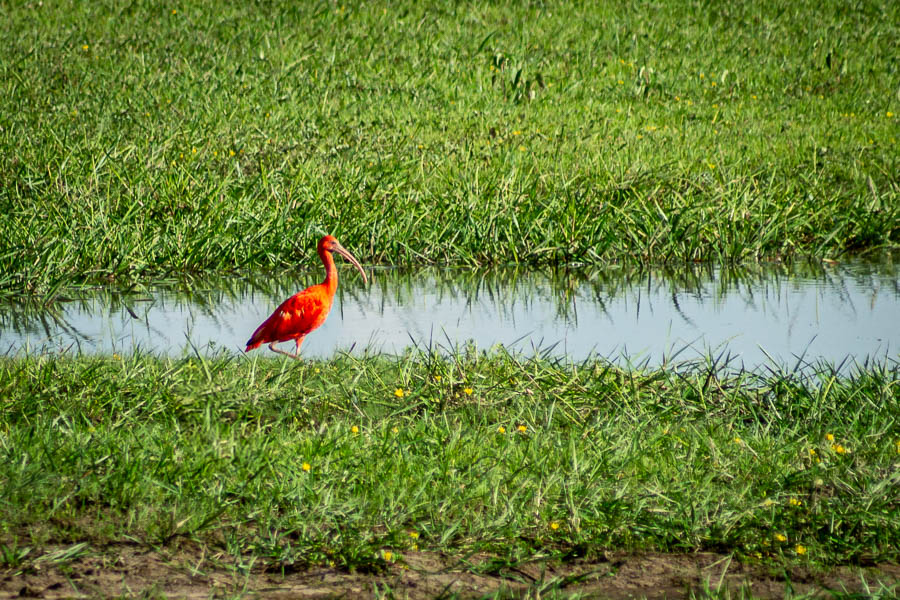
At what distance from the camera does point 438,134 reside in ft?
44.3

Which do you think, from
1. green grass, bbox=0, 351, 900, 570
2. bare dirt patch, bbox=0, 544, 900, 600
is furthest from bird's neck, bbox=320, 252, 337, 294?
bare dirt patch, bbox=0, 544, 900, 600

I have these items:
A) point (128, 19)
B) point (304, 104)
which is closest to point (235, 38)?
point (128, 19)

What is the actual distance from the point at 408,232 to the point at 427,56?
883 cm

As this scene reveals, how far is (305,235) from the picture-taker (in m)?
9.52

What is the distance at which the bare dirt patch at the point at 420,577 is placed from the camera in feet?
10.9

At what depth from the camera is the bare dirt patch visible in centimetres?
332

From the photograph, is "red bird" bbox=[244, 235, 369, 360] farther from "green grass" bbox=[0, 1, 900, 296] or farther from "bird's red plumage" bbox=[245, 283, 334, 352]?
"green grass" bbox=[0, 1, 900, 296]

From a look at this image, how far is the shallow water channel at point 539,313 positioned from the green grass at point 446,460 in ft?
1.77

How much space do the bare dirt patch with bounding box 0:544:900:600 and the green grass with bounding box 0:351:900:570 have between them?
79 mm

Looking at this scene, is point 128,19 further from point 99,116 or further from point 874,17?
point 874,17

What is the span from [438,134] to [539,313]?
6.16 metres

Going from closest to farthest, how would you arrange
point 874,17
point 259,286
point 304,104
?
1. point 259,286
2. point 304,104
3. point 874,17

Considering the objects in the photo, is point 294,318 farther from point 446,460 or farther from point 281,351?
point 446,460

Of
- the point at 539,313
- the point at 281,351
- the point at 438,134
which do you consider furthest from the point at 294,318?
the point at 438,134
